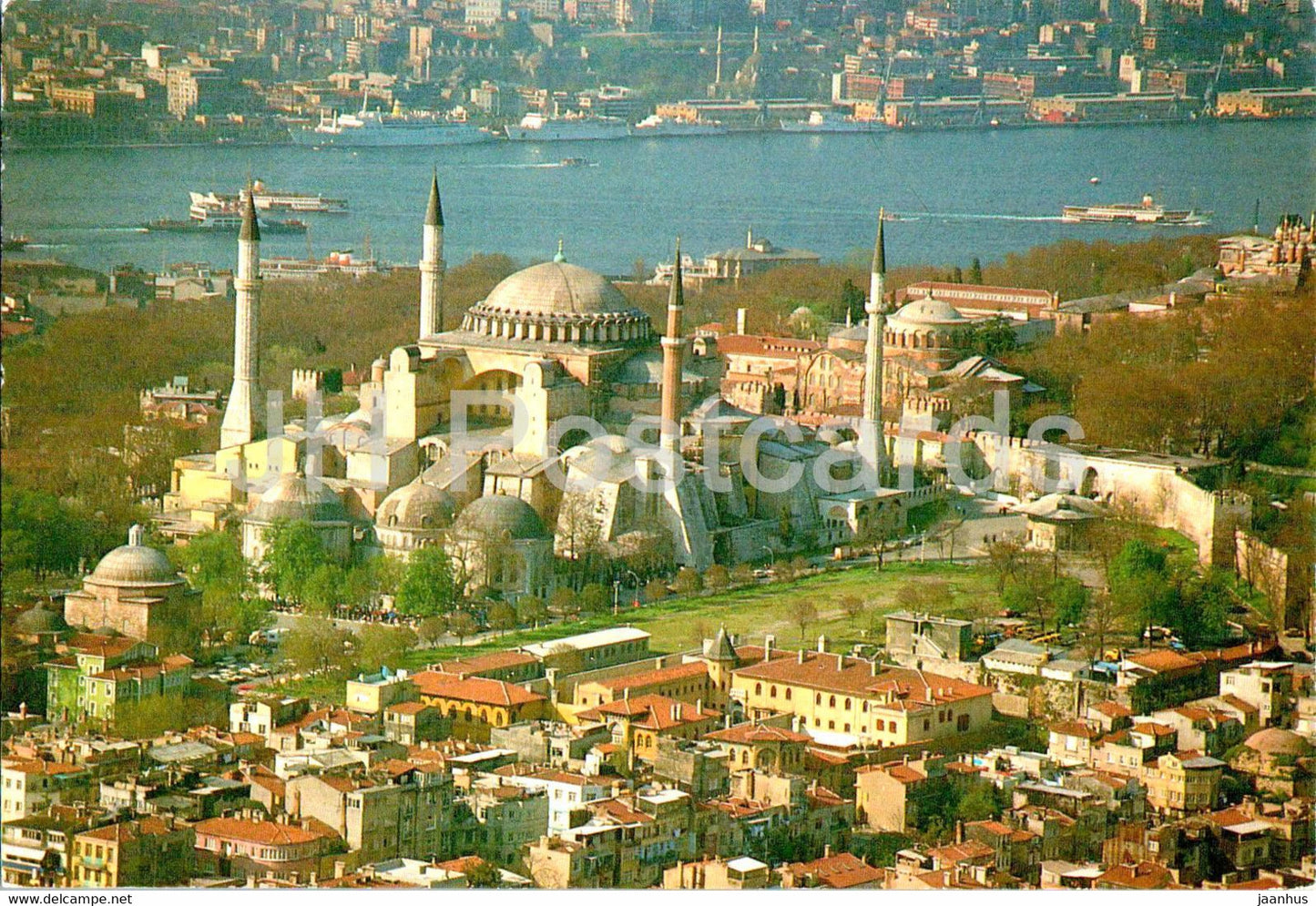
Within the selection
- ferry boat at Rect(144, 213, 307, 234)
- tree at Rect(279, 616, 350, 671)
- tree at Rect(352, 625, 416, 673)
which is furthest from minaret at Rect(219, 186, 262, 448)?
ferry boat at Rect(144, 213, 307, 234)

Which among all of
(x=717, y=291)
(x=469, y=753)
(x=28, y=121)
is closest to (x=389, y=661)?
(x=469, y=753)

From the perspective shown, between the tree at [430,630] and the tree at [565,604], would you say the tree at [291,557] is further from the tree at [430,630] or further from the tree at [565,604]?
the tree at [565,604]

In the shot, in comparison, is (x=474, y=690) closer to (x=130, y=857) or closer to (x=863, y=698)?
(x=863, y=698)

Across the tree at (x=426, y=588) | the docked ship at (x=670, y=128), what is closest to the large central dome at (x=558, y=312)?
the tree at (x=426, y=588)

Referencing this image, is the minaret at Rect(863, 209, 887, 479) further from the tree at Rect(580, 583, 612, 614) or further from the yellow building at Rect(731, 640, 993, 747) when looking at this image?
the yellow building at Rect(731, 640, 993, 747)

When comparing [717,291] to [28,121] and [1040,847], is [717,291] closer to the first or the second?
[28,121]
